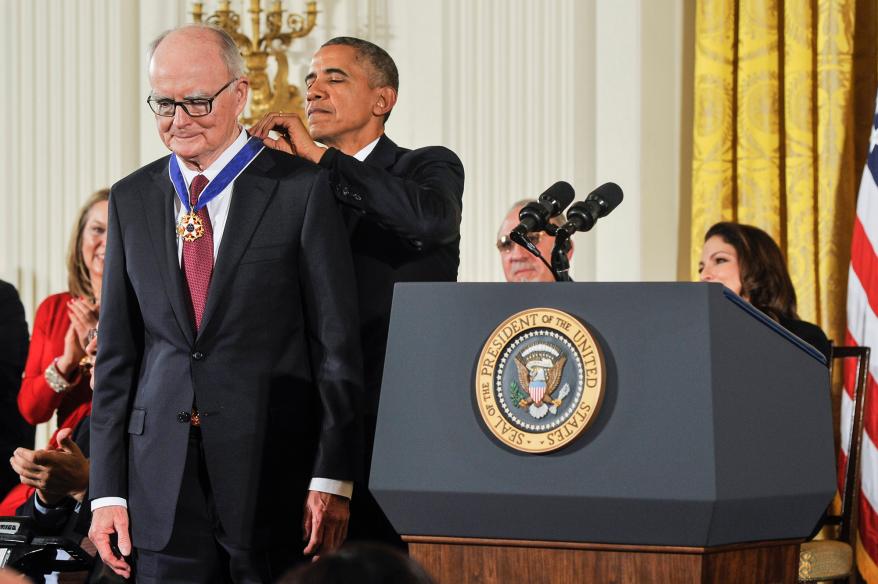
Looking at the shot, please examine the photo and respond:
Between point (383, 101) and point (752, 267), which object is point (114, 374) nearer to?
point (383, 101)

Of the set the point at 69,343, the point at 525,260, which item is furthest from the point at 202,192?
the point at 525,260

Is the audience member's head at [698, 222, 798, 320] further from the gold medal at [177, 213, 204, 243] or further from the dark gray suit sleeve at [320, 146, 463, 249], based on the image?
the gold medal at [177, 213, 204, 243]

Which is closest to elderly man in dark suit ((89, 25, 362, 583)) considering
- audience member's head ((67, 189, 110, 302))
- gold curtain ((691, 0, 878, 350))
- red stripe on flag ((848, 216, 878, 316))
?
audience member's head ((67, 189, 110, 302))

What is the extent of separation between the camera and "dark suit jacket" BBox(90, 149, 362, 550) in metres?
2.25

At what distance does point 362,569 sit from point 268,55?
15.6 ft

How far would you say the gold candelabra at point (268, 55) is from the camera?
5.54 metres

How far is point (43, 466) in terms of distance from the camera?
3.41 m

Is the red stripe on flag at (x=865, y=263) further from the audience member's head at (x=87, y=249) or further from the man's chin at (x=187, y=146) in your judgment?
the man's chin at (x=187, y=146)

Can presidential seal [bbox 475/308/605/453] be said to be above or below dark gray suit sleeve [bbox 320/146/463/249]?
below

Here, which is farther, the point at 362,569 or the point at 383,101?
the point at 383,101

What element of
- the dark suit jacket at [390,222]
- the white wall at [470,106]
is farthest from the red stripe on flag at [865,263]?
the dark suit jacket at [390,222]

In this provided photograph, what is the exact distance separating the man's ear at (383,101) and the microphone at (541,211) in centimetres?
58

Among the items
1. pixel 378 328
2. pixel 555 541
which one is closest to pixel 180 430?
pixel 378 328

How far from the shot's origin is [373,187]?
244cm
